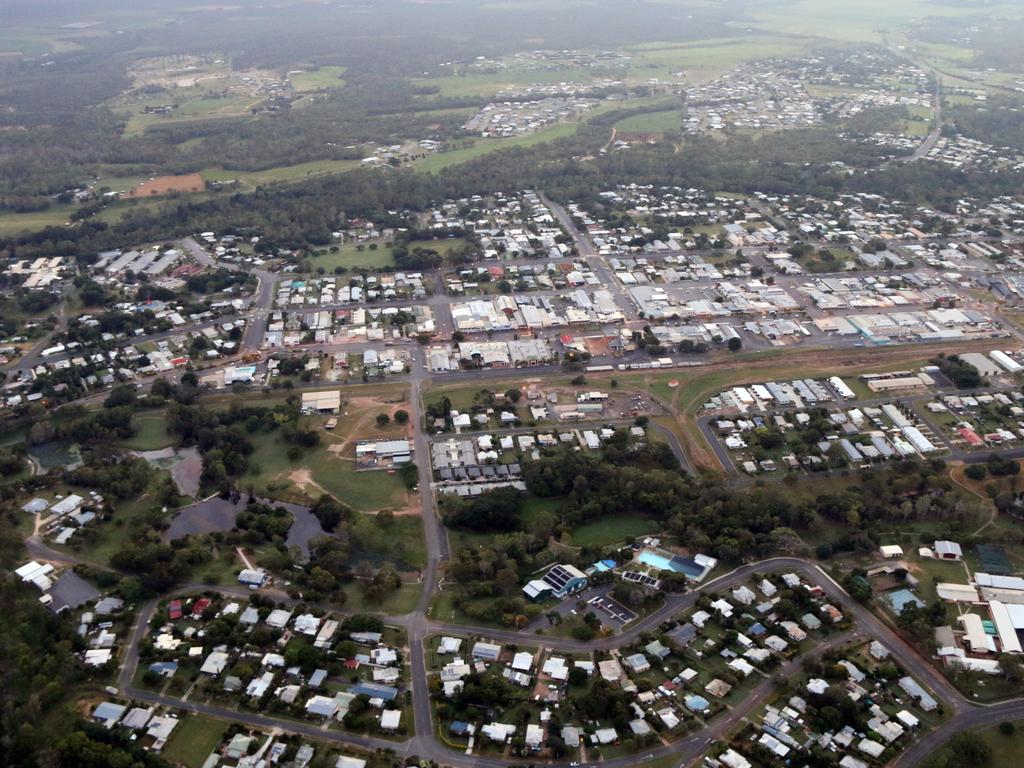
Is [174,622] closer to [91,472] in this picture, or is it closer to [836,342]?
[91,472]

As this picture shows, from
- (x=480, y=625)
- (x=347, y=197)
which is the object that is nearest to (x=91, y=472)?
(x=480, y=625)

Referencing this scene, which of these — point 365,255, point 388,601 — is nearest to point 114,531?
point 388,601

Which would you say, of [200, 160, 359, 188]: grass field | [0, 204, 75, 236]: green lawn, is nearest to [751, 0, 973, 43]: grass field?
[200, 160, 359, 188]: grass field

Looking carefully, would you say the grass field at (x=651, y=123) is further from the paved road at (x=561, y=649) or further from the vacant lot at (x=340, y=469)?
the paved road at (x=561, y=649)

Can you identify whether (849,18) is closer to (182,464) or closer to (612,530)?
(612,530)

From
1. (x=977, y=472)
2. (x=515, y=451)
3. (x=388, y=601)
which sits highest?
(x=388, y=601)

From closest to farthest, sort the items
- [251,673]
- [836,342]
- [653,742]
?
[653,742] → [251,673] → [836,342]
